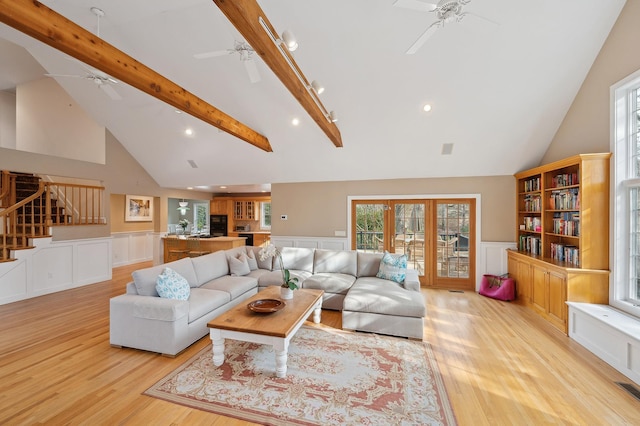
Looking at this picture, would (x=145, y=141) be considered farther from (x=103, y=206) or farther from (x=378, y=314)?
(x=378, y=314)

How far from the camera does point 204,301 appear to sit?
A: 131 inches

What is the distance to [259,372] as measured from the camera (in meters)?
2.60

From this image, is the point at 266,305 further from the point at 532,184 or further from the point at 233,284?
the point at 532,184

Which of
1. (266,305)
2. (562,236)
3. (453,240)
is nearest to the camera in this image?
(266,305)

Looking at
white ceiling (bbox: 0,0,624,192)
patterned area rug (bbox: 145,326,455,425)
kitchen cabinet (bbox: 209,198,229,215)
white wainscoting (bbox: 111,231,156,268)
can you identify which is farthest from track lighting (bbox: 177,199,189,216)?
patterned area rug (bbox: 145,326,455,425)

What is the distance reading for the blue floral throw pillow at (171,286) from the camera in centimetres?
312

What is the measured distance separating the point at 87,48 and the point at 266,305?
121 inches

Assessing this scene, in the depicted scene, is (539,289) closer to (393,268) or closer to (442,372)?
(393,268)

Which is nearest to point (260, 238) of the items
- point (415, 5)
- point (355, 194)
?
point (355, 194)

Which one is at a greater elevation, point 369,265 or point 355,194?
point 355,194

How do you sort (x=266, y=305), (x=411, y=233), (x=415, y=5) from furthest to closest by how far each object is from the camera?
(x=411, y=233) → (x=266, y=305) → (x=415, y=5)

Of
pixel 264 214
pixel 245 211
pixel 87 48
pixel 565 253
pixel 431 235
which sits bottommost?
pixel 565 253

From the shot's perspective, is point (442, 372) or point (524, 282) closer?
point (442, 372)

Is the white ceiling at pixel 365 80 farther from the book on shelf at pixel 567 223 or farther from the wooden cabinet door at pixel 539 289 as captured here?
the wooden cabinet door at pixel 539 289
